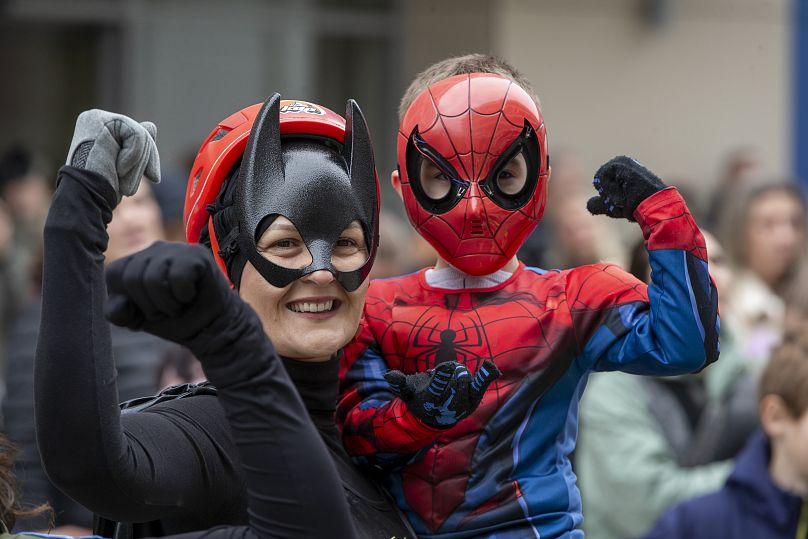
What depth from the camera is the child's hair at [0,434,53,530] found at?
231cm

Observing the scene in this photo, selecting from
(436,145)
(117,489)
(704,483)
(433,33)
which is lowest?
(704,483)

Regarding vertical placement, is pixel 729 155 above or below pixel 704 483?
above

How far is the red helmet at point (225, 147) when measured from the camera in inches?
102

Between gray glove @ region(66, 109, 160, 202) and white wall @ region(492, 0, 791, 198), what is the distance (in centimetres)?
651

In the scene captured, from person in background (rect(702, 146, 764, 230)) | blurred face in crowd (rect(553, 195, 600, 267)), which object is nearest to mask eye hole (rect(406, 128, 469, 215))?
blurred face in crowd (rect(553, 195, 600, 267))

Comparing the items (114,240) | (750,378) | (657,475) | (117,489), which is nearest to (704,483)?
(657,475)

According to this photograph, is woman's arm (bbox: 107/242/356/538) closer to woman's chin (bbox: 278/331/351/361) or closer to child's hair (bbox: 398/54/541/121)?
woman's chin (bbox: 278/331/351/361)

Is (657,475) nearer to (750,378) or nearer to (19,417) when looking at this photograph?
(750,378)

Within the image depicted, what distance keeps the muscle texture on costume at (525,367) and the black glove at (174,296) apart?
64 centimetres

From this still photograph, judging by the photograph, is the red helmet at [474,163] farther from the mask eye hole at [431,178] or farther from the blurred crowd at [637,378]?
the blurred crowd at [637,378]

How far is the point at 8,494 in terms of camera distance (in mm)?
2332

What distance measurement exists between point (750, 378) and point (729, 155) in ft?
16.6

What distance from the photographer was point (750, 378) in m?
4.97

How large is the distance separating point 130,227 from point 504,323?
86.0 inches
